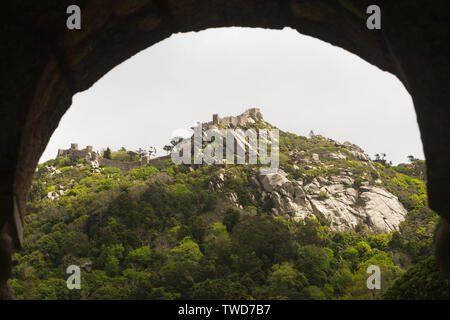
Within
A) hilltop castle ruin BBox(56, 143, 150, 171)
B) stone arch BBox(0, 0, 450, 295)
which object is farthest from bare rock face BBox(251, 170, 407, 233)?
stone arch BBox(0, 0, 450, 295)

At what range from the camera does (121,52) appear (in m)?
3.55

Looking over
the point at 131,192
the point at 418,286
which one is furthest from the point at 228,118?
the point at 418,286

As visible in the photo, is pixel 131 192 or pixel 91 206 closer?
pixel 91 206

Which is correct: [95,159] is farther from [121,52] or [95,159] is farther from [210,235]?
[121,52]

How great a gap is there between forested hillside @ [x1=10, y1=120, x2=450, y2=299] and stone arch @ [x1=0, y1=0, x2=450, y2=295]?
2692 cm

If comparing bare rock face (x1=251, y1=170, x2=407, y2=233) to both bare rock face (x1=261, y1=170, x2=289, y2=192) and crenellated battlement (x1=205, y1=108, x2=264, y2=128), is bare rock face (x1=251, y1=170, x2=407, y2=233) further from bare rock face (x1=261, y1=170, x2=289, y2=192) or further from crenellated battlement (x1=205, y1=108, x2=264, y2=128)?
crenellated battlement (x1=205, y1=108, x2=264, y2=128)

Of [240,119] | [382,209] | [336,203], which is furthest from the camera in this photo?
[240,119]

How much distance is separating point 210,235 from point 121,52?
5176 centimetres

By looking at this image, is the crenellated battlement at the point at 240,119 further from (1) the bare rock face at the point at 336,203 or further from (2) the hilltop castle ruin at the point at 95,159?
(1) the bare rock face at the point at 336,203

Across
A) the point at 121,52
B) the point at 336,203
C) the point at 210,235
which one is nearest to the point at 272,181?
the point at 336,203

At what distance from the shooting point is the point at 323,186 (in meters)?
77.1

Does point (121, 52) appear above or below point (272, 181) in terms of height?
below
